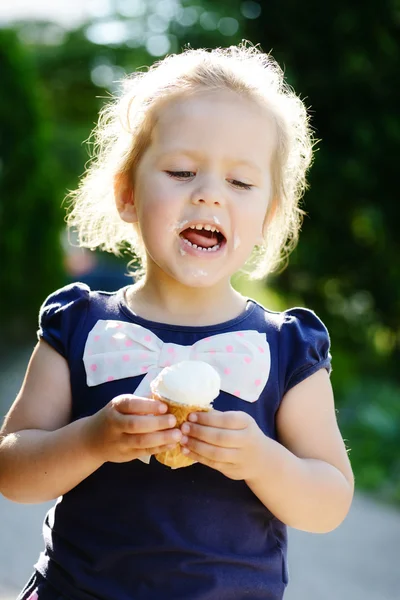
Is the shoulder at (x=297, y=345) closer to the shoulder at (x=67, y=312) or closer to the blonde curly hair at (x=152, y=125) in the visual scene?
the blonde curly hair at (x=152, y=125)

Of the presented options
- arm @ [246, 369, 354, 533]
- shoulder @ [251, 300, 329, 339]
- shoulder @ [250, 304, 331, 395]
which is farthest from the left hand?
shoulder @ [251, 300, 329, 339]

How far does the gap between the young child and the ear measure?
0.01 meters

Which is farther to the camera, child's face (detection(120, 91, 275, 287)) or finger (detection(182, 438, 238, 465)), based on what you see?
child's face (detection(120, 91, 275, 287))

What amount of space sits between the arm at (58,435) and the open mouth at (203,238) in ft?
1.24

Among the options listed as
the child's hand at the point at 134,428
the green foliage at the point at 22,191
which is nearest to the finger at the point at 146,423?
the child's hand at the point at 134,428

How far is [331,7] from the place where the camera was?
22.6 ft

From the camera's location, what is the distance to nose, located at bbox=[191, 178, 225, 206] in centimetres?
185

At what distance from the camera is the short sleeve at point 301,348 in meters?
1.88

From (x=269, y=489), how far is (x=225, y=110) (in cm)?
81

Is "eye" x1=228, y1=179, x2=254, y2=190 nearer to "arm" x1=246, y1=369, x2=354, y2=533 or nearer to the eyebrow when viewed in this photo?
the eyebrow

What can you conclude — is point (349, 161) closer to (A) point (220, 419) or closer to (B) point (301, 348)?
(B) point (301, 348)

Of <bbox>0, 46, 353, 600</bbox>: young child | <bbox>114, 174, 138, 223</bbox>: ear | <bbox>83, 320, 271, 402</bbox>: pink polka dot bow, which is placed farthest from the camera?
<bbox>114, 174, 138, 223</bbox>: ear

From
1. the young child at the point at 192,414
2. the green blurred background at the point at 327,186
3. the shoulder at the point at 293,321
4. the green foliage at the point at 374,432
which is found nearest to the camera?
the young child at the point at 192,414

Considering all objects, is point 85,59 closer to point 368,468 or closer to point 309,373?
point 368,468
